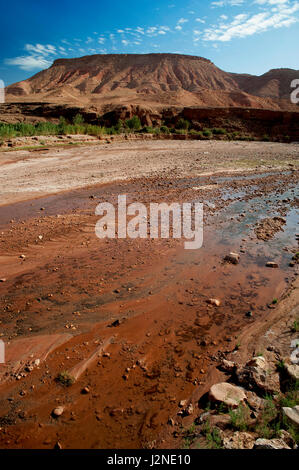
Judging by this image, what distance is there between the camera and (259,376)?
235 cm

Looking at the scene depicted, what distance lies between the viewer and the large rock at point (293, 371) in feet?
7.63

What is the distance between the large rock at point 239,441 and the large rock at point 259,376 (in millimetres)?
473

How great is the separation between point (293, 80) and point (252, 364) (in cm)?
9818

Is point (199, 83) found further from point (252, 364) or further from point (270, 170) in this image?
point (252, 364)

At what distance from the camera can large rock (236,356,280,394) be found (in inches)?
90.1

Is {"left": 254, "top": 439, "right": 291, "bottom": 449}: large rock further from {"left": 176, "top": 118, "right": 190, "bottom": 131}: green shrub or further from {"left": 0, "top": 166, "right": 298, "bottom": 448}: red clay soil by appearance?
{"left": 176, "top": 118, "right": 190, "bottom": 131}: green shrub

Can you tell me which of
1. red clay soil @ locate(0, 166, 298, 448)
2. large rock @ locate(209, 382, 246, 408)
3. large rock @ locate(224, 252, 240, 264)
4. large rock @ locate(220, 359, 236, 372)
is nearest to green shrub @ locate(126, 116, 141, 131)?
red clay soil @ locate(0, 166, 298, 448)

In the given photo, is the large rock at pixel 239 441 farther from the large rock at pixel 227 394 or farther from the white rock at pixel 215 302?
the white rock at pixel 215 302

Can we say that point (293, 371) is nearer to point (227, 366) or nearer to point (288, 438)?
point (227, 366)

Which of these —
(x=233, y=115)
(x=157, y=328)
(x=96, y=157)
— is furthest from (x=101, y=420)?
(x=233, y=115)

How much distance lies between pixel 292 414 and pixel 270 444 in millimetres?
336

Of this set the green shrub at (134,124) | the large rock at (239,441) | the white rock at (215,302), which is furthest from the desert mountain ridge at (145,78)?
the large rock at (239,441)

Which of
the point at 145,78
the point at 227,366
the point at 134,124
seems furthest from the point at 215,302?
the point at 145,78

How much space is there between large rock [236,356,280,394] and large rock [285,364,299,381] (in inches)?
4.3
